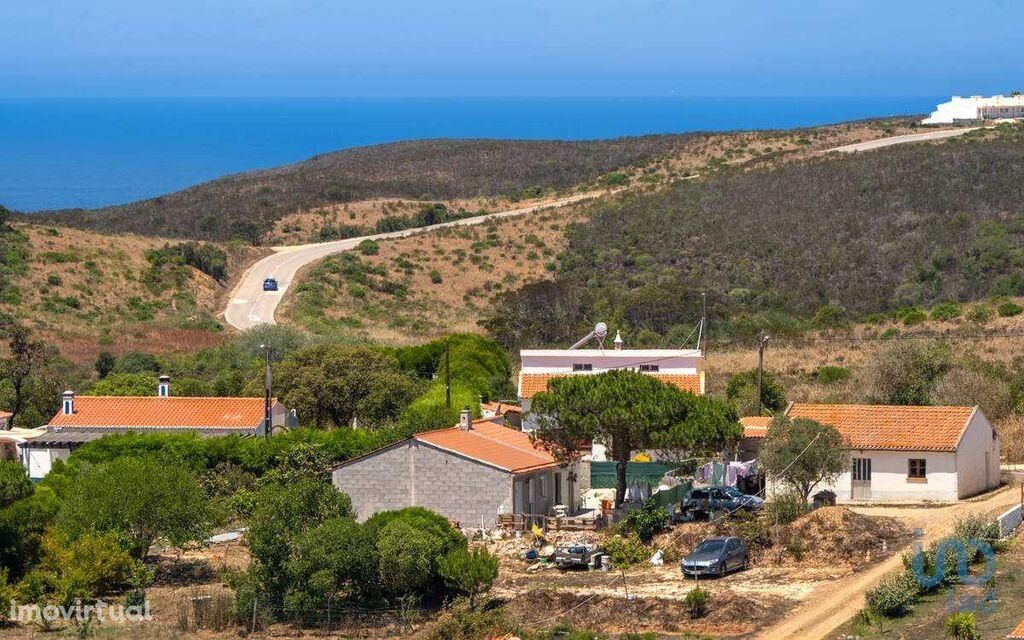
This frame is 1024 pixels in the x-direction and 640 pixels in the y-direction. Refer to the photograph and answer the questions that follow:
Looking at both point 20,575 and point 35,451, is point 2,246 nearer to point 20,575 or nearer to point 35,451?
point 35,451

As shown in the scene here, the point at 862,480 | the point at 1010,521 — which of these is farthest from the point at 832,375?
the point at 1010,521

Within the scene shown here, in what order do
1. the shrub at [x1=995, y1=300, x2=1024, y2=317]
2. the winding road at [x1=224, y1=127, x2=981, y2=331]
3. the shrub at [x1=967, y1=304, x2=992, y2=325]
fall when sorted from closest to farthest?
the shrub at [x1=967, y1=304, x2=992, y2=325] < the shrub at [x1=995, y1=300, x2=1024, y2=317] < the winding road at [x1=224, y1=127, x2=981, y2=331]

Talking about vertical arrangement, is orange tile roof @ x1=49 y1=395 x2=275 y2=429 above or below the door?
above

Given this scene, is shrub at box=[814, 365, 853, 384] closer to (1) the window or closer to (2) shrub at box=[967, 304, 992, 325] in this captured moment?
(2) shrub at box=[967, 304, 992, 325]

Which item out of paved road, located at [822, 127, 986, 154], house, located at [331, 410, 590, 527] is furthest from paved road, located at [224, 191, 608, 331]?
house, located at [331, 410, 590, 527]

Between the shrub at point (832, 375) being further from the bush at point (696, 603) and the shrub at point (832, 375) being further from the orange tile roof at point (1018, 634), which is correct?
the orange tile roof at point (1018, 634)

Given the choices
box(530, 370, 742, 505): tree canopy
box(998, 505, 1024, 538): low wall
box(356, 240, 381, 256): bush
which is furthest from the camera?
box(356, 240, 381, 256): bush
